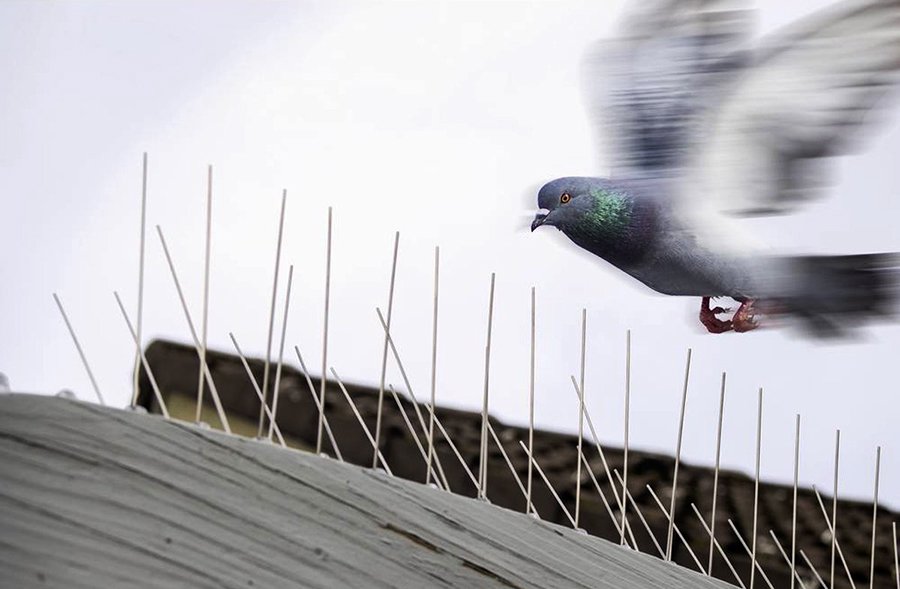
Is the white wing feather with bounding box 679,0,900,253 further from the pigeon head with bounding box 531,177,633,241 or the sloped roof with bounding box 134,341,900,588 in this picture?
the sloped roof with bounding box 134,341,900,588

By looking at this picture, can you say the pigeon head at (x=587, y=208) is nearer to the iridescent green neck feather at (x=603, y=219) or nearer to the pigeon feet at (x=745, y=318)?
the iridescent green neck feather at (x=603, y=219)

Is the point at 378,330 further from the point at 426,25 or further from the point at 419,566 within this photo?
the point at 419,566

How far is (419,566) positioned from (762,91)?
106cm

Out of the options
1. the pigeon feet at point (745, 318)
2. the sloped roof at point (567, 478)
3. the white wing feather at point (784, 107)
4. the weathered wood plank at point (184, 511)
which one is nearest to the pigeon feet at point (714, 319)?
the pigeon feet at point (745, 318)

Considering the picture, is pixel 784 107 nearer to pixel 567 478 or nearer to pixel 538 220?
pixel 538 220

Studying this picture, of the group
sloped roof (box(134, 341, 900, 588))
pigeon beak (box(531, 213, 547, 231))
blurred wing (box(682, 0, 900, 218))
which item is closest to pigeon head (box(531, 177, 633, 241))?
pigeon beak (box(531, 213, 547, 231))

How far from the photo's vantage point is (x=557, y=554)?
1.03m

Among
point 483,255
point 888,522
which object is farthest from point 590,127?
point 888,522

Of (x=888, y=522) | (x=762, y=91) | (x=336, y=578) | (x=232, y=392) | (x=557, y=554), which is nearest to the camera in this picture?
(x=336, y=578)

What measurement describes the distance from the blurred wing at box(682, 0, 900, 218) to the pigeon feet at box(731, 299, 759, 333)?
139 millimetres

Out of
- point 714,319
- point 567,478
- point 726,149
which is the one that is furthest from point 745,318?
point 567,478

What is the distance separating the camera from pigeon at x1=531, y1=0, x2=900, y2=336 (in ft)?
5.69

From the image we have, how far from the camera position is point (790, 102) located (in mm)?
1733

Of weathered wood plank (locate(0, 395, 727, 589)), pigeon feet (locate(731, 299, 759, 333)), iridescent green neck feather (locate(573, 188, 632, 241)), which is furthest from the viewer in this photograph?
pigeon feet (locate(731, 299, 759, 333))
